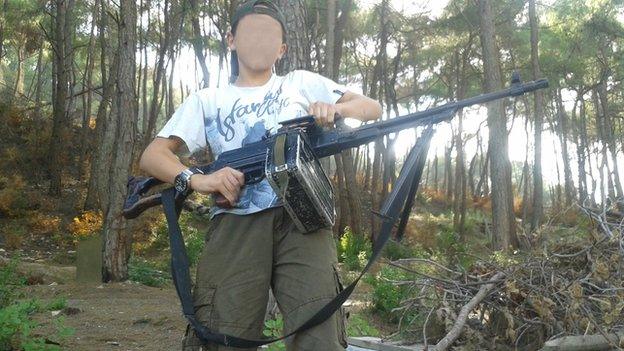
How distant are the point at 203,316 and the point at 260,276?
0.27m

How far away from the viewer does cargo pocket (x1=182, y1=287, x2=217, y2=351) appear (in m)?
2.55

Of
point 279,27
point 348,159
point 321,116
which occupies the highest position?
point 348,159

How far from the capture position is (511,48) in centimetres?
2781

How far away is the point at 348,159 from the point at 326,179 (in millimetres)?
15927

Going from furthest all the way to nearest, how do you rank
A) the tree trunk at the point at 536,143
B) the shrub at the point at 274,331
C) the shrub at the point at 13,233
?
the tree trunk at the point at 536,143 → the shrub at the point at 13,233 → the shrub at the point at 274,331

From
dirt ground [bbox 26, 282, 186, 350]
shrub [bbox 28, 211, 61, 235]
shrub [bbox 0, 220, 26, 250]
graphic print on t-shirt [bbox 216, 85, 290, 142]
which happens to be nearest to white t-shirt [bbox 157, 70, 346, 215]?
graphic print on t-shirt [bbox 216, 85, 290, 142]

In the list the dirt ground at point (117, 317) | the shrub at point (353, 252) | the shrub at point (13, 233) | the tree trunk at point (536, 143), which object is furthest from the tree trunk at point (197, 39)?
the dirt ground at point (117, 317)

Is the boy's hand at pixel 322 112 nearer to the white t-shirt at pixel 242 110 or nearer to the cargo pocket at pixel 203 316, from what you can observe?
the white t-shirt at pixel 242 110

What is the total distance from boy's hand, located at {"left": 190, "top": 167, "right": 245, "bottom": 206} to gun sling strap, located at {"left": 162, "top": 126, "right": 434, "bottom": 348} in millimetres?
245

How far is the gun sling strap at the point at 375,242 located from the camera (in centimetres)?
241

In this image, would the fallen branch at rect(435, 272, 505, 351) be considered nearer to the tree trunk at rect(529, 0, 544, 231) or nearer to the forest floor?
the forest floor

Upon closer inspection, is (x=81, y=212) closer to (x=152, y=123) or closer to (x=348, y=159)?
(x=152, y=123)

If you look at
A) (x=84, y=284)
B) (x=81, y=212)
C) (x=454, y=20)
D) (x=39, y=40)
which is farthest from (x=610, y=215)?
(x=39, y=40)

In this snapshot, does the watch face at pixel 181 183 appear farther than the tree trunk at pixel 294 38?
No
